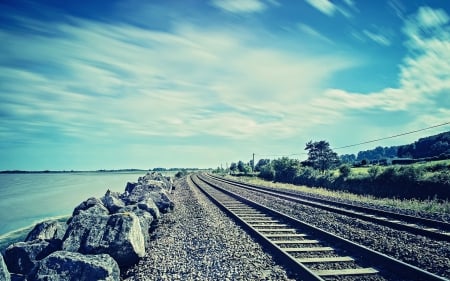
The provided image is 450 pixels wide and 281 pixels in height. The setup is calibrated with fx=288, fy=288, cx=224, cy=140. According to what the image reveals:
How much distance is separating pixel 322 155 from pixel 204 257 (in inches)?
3512

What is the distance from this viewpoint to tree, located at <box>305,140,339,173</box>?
8738 centimetres

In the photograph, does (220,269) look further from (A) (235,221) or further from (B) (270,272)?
(A) (235,221)

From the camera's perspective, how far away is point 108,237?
6.13 meters

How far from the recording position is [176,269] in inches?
225

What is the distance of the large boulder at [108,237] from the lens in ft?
19.6

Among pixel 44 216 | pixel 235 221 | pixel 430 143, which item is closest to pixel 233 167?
pixel 430 143

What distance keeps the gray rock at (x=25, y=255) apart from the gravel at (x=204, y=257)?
2.09 metres

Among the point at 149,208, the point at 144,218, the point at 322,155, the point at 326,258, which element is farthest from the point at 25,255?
the point at 322,155

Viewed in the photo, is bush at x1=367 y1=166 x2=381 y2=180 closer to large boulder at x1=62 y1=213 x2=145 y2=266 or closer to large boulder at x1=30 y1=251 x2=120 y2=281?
large boulder at x1=62 y1=213 x2=145 y2=266

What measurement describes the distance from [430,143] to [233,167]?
222 ft

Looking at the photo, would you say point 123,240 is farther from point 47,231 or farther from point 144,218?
point 144,218

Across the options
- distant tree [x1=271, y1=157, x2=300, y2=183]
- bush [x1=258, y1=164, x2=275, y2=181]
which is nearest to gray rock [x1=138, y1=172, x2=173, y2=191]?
distant tree [x1=271, y1=157, x2=300, y2=183]

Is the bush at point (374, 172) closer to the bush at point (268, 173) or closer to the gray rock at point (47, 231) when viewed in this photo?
the gray rock at point (47, 231)

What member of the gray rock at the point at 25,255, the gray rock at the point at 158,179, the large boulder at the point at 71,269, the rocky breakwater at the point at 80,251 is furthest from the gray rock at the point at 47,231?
the gray rock at the point at 158,179
